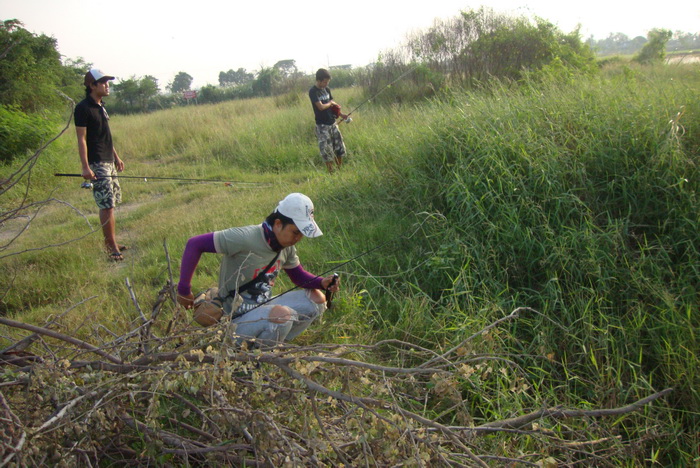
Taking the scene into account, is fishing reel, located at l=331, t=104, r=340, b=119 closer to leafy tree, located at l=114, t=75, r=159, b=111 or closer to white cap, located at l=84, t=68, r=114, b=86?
white cap, located at l=84, t=68, r=114, b=86

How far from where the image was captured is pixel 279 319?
8.89ft

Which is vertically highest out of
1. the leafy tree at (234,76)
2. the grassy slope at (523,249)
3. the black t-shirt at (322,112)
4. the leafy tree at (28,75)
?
the leafy tree at (234,76)

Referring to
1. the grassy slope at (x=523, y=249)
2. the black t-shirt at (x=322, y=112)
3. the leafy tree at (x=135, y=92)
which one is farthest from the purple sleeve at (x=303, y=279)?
the leafy tree at (x=135, y=92)

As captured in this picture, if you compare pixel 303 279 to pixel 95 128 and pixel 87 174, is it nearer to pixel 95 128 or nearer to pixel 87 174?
pixel 87 174

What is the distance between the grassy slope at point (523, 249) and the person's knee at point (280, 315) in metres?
0.60

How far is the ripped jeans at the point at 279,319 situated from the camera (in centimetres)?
273

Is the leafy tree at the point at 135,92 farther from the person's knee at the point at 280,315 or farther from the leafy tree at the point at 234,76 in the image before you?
the person's knee at the point at 280,315

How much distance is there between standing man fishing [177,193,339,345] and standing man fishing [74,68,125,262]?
233 centimetres

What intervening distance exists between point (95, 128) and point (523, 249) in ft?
13.2

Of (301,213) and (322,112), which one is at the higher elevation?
(322,112)

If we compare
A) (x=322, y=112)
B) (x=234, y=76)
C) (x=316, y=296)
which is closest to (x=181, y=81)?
(x=234, y=76)

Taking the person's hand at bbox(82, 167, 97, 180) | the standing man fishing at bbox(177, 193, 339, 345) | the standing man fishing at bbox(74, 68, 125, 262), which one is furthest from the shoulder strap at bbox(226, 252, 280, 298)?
the person's hand at bbox(82, 167, 97, 180)

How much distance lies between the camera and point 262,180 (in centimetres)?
755

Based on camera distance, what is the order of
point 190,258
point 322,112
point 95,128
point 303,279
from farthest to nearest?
point 322,112 < point 95,128 < point 303,279 < point 190,258
